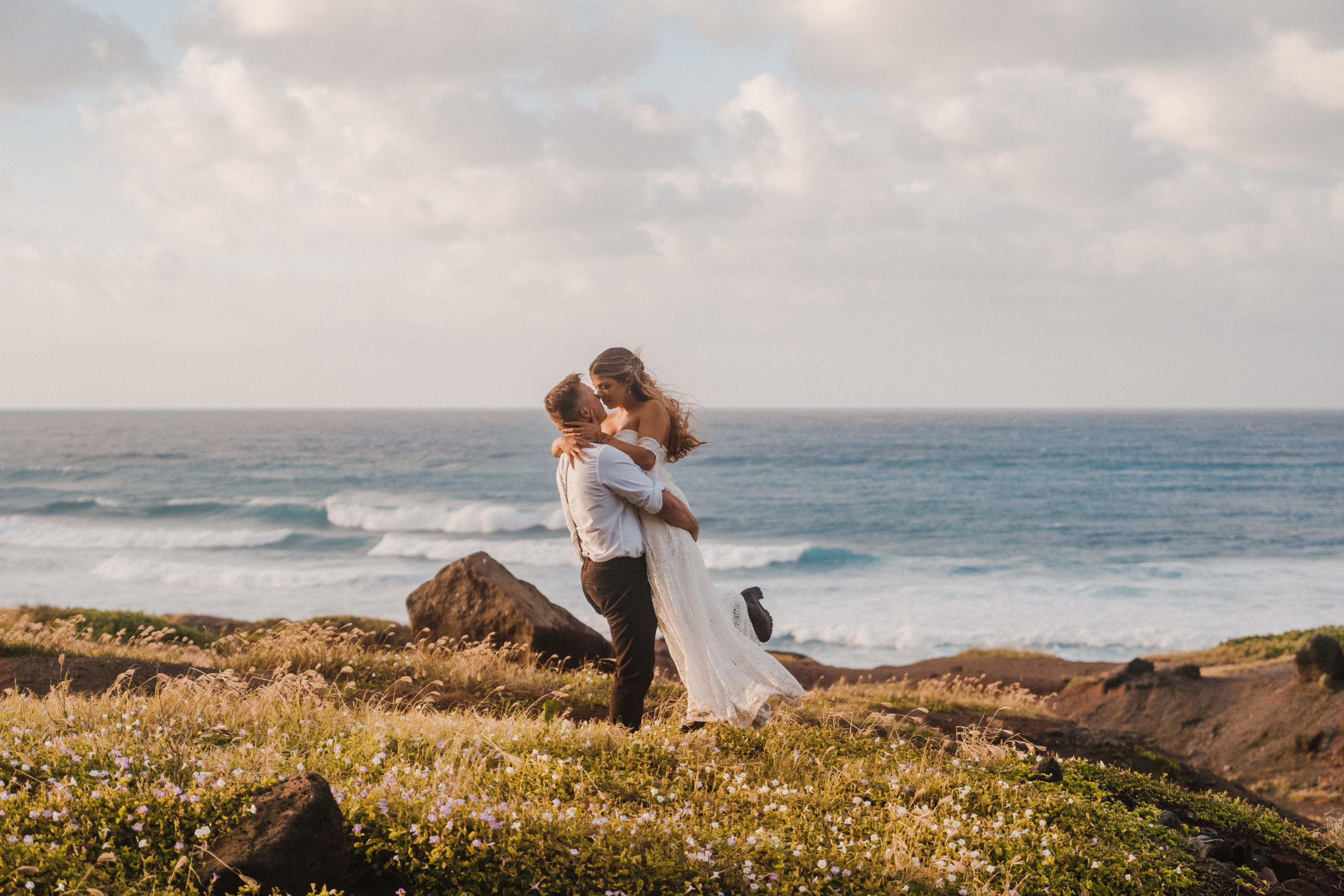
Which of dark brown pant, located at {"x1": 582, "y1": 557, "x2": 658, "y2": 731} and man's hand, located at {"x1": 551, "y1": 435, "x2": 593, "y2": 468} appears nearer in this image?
man's hand, located at {"x1": 551, "y1": 435, "x2": 593, "y2": 468}

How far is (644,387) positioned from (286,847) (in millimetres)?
3093

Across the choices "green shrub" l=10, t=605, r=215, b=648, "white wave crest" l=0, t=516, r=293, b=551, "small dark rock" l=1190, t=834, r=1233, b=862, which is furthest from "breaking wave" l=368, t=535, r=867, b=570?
"small dark rock" l=1190, t=834, r=1233, b=862

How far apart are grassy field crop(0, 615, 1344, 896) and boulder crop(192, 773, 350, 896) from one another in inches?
4.4

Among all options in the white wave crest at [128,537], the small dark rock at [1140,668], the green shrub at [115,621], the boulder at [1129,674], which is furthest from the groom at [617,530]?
the white wave crest at [128,537]

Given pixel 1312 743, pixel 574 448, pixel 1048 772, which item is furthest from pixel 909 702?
pixel 574 448

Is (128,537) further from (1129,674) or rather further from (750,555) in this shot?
(1129,674)

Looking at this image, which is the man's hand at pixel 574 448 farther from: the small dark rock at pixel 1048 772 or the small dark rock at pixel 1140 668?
the small dark rock at pixel 1140 668

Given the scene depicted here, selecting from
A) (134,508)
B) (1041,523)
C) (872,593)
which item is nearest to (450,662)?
(872,593)

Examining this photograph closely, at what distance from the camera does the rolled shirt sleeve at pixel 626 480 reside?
4.96 m

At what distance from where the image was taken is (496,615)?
9.88 metres

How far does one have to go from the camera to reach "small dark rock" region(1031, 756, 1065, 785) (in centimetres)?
506

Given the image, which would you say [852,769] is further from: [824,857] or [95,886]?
[95,886]

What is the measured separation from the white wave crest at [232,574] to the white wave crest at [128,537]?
4558 millimetres

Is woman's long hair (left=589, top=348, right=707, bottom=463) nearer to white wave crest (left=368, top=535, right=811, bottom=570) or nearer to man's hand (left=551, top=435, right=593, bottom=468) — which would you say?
man's hand (left=551, top=435, right=593, bottom=468)
